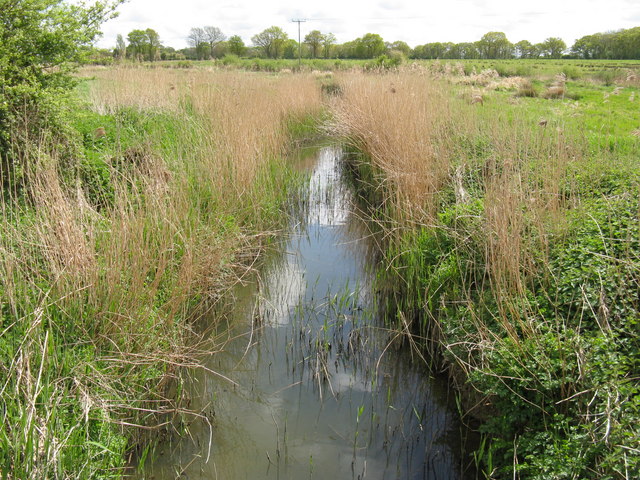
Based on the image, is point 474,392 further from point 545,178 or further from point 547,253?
point 545,178

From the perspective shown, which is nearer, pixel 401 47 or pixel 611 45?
pixel 611 45

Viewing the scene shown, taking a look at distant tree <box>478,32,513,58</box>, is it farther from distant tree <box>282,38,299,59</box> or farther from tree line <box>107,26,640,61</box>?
distant tree <box>282,38,299,59</box>

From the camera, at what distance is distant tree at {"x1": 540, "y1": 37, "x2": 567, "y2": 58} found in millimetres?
49500

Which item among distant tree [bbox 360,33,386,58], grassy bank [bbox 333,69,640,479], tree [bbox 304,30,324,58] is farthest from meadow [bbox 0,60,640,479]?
tree [bbox 304,30,324,58]

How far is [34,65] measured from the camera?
438 centimetres

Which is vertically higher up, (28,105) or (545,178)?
(28,105)

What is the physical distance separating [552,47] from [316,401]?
5877 centimetres

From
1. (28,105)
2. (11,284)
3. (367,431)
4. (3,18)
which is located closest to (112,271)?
(11,284)

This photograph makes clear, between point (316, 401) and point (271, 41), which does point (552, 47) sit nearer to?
point (271, 41)

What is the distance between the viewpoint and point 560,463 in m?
2.07

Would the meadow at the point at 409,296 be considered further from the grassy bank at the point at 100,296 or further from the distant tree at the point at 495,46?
the distant tree at the point at 495,46

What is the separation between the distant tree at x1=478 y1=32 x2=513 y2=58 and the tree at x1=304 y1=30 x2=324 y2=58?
17632 mm

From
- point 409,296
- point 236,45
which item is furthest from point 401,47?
point 409,296

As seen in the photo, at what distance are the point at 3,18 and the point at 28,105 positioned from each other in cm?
83
